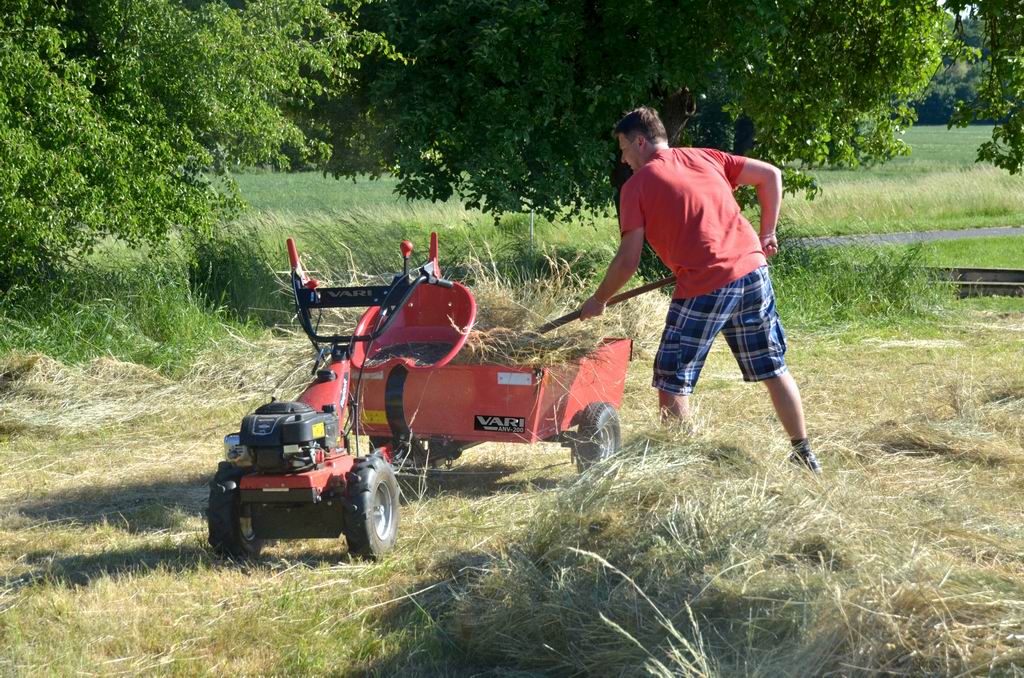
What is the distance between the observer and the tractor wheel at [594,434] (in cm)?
584

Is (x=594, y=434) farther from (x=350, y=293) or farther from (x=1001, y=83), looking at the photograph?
(x=1001, y=83)

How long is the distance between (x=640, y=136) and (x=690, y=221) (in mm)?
471

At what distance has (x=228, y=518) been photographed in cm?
446

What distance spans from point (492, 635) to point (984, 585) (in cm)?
152

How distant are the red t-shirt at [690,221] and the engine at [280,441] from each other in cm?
164

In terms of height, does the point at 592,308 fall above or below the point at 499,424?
above

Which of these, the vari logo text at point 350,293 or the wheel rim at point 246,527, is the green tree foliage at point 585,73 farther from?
the wheel rim at point 246,527

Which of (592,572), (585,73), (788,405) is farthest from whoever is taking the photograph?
(585,73)

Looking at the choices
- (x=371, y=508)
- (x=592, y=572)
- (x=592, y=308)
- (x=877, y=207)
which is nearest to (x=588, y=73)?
(x=592, y=308)

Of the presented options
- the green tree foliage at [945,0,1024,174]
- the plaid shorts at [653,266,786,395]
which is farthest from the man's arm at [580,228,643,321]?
the green tree foliage at [945,0,1024,174]

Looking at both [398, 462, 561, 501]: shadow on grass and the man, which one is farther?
[398, 462, 561, 501]: shadow on grass

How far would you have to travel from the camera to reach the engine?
4.29 meters

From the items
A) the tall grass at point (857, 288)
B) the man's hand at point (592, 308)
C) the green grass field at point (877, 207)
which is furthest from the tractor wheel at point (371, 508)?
the green grass field at point (877, 207)

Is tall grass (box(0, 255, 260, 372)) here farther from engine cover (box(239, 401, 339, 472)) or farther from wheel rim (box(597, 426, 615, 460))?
engine cover (box(239, 401, 339, 472))
